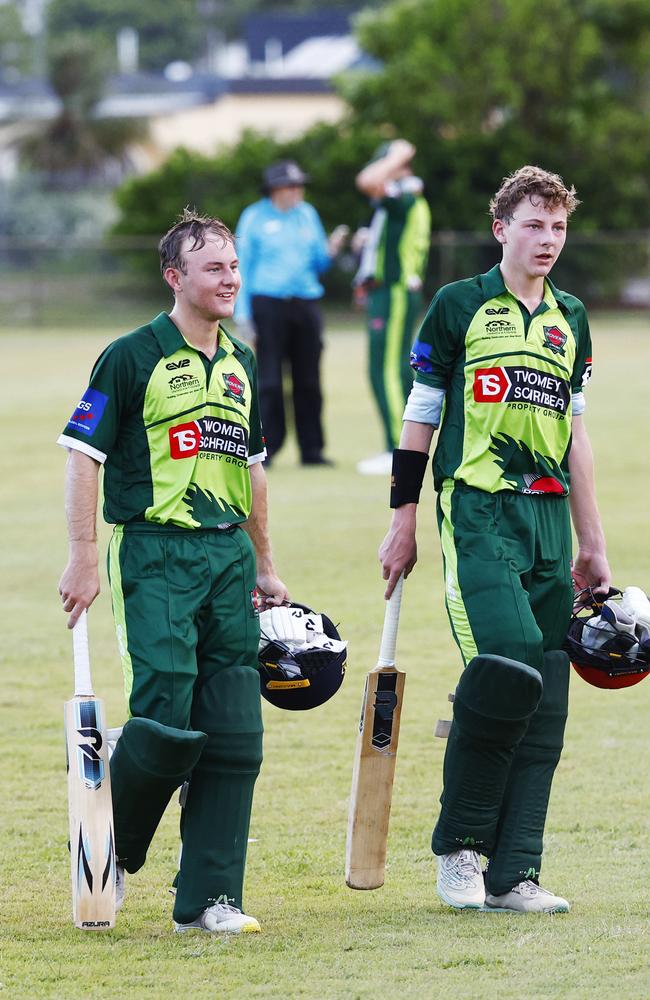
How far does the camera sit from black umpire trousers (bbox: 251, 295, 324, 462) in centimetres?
1357

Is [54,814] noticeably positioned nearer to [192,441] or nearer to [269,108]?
[192,441]

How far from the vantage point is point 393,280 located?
13.0 metres

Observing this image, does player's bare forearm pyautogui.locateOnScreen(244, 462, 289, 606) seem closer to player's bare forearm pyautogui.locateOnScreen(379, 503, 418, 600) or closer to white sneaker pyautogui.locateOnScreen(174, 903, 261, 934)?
player's bare forearm pyautogui.locateOnScreen(379, 503, 418, 600)

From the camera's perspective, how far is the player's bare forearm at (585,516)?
496 cm

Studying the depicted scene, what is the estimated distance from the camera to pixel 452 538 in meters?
4.75

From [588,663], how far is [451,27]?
35.5m

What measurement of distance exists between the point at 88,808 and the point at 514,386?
5.34 feet

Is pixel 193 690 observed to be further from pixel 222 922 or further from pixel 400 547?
pixel 400 547

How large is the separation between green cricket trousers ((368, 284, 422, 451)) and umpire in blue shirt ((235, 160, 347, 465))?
661 mm

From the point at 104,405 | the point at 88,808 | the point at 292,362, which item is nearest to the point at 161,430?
the point at 104,405

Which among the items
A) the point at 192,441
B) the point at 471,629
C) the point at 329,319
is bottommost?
the point at 329,319

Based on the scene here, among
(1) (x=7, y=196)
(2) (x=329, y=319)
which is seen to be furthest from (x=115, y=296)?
(1) (x=7, y=196)

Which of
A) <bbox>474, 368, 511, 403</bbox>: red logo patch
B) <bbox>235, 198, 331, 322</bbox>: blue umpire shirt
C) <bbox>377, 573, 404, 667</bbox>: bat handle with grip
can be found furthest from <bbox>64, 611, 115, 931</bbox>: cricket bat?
<bbox>235, 198, 331, 322</bbox>: blue umpire shirt

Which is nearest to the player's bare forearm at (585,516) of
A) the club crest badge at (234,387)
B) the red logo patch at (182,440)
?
the club crest badge at (234,387)
